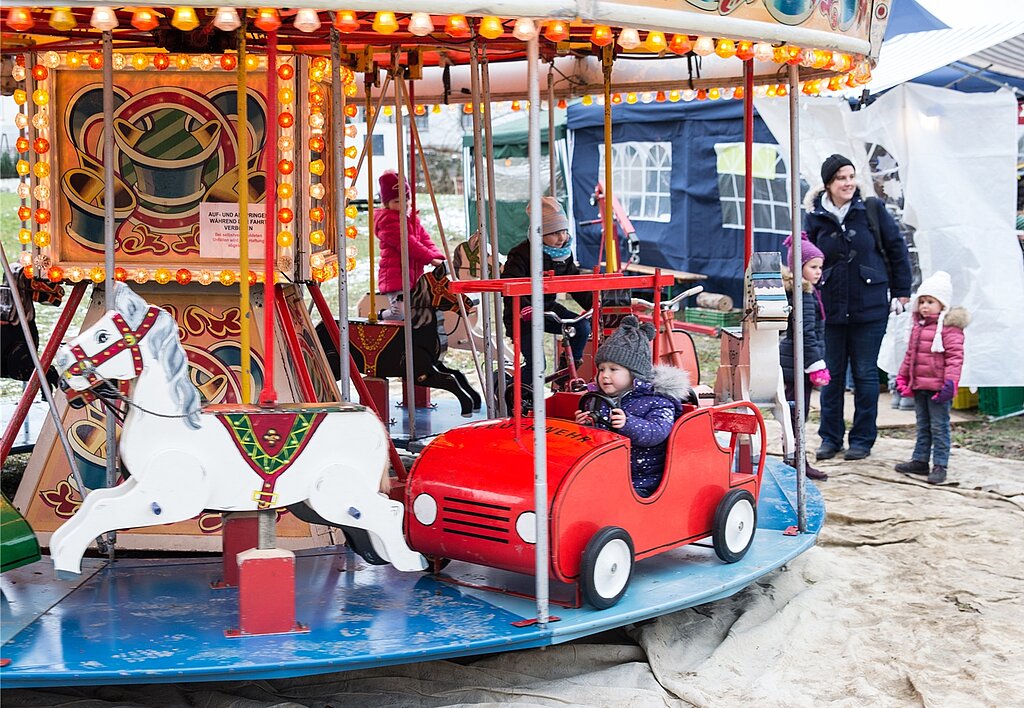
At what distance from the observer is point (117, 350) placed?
14.0ft

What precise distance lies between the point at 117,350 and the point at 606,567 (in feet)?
6.66

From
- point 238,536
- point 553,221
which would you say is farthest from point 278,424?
point 553,221

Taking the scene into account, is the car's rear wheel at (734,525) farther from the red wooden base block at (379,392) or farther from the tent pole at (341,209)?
the red wooden base block at (379,392)

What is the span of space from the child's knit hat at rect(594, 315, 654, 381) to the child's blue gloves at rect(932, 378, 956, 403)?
3548 millimetres

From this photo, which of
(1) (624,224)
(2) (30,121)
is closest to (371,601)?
(2) (30,121)

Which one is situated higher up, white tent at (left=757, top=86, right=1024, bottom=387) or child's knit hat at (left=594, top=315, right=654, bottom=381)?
white tent at (left=757, top=86, right=1024, bottom=387)

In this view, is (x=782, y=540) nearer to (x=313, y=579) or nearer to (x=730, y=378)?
(x=730, y=378)

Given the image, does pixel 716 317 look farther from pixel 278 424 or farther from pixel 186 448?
pixel 186 448

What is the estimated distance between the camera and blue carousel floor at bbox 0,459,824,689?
4176 mm

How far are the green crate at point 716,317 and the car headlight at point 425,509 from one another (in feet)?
33.0

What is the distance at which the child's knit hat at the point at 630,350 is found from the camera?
518 cm

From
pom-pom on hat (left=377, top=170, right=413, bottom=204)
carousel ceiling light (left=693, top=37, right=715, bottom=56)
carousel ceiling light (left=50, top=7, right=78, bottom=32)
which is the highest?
carousel ceiling light (left=50, top=7, right=78, bottom=32)

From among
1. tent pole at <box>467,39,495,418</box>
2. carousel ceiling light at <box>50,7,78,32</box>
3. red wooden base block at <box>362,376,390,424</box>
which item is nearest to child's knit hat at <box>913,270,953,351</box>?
tent pole at <box>467,39,495,418</box>

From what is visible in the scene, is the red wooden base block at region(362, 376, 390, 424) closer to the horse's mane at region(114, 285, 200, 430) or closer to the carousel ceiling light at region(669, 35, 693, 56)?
the horse's mane at region(114, 285, 200, 430)
